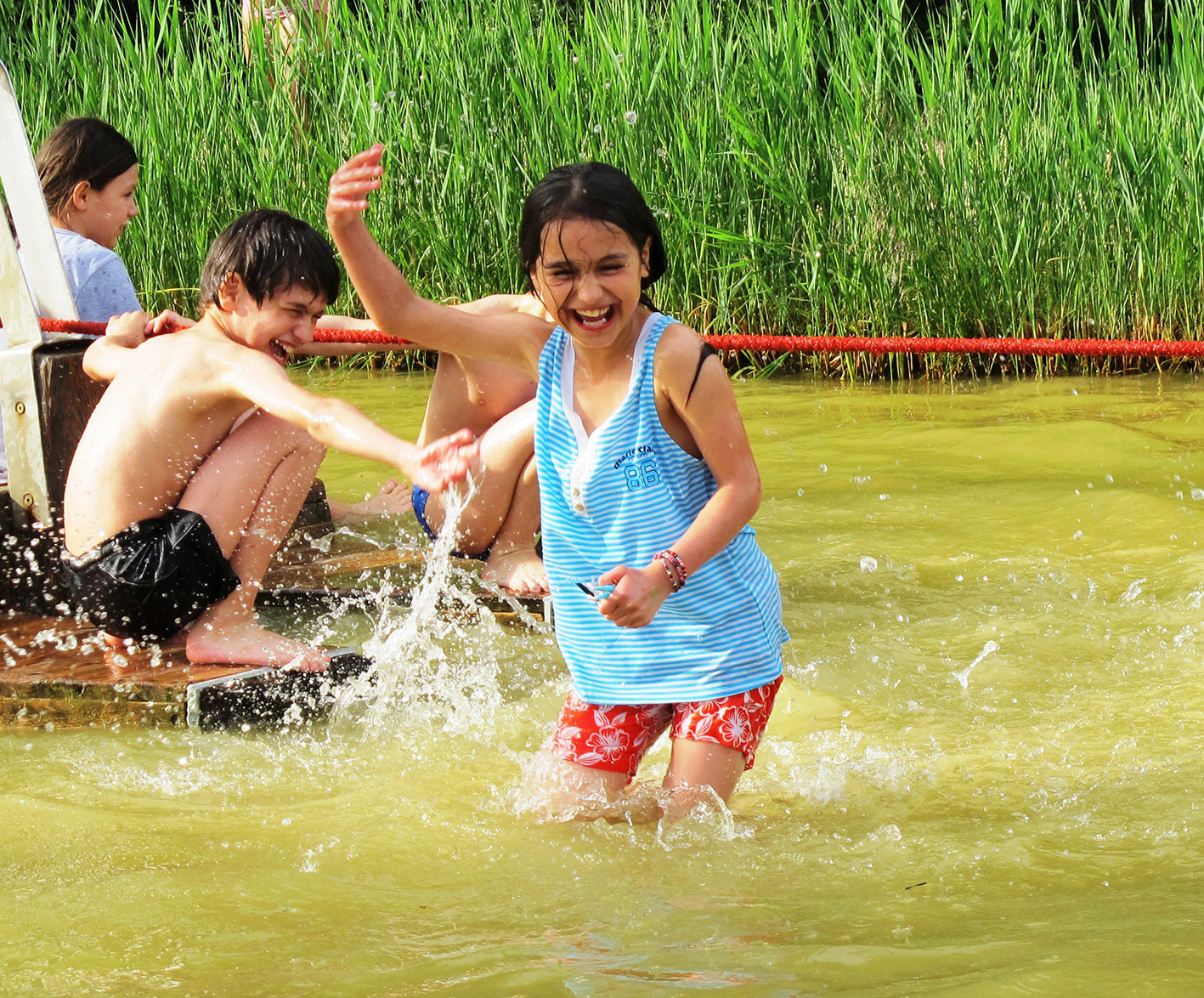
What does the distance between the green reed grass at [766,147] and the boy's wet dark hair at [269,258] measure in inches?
120

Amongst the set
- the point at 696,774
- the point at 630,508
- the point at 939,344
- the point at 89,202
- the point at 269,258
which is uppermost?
the point at 89,202

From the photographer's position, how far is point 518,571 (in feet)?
11.1

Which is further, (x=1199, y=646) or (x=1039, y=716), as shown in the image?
(x=1199, y=646)

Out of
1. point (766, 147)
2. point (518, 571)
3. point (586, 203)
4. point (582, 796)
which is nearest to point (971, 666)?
point (582, 796)

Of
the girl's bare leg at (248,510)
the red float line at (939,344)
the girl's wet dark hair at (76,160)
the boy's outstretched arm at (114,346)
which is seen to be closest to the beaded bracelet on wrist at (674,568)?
the red float line at (939,344)

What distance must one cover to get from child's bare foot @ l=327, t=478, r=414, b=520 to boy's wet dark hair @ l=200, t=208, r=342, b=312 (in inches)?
49.6

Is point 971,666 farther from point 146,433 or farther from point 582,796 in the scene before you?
point 146,433

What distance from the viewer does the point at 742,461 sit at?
6.80 ft

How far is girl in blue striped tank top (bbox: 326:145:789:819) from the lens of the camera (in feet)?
6.81

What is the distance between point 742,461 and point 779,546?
169 cm

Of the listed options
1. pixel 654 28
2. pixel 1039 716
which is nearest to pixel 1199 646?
pixel 1039 716

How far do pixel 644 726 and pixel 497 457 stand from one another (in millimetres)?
1233

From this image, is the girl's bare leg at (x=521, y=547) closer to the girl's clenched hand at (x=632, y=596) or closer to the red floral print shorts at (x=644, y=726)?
the red floral print shorts at (x=644, y=726)

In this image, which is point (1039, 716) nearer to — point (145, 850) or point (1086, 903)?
point (1086, 903)
